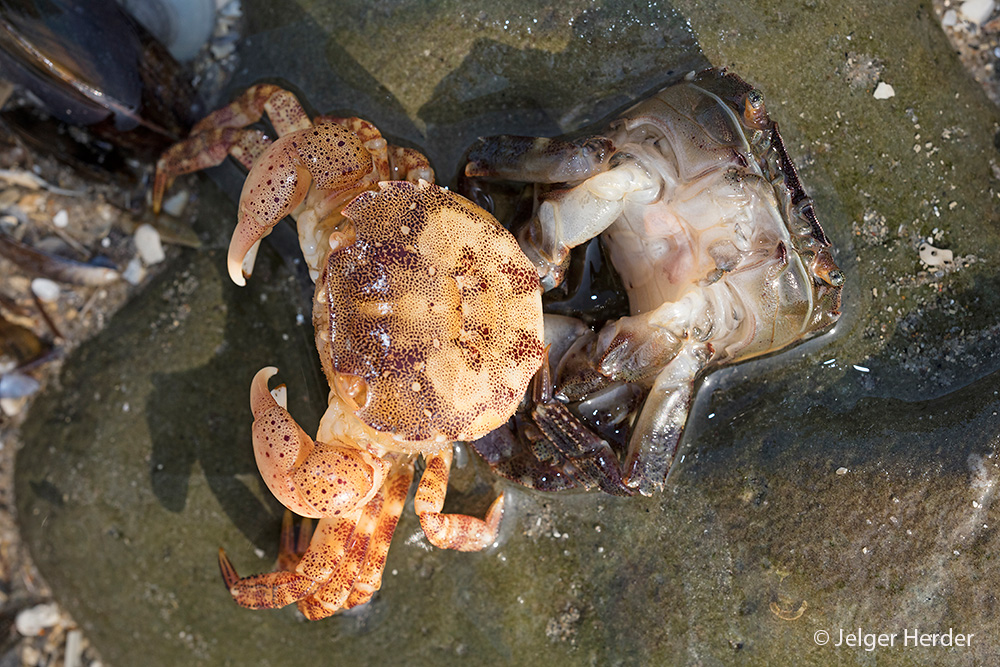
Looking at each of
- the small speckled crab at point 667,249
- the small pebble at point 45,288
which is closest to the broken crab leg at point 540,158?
the small speckled crab at point 667,249

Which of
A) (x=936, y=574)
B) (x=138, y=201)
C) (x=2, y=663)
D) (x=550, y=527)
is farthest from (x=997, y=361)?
(x=2, y=663)

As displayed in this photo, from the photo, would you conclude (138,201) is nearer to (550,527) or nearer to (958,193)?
(550,527)

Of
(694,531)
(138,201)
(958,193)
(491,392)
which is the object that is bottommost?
(694,531)

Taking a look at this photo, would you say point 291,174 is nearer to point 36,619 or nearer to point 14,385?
point 14,385

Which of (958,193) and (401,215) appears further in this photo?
(958,193)

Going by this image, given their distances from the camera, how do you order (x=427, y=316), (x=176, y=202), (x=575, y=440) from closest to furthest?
(x=427, y=316)
(x=575, y=440)
(x=176, y=202)

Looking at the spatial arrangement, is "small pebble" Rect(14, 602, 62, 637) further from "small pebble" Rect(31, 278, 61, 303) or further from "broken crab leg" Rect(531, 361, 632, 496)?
"broken crab leg" Rect(531, 361, 632, 496)

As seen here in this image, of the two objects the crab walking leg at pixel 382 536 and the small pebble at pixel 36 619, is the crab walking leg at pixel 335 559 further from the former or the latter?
the small pebble at pixel 36 619

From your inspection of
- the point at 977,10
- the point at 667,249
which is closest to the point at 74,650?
the point at 667,249
